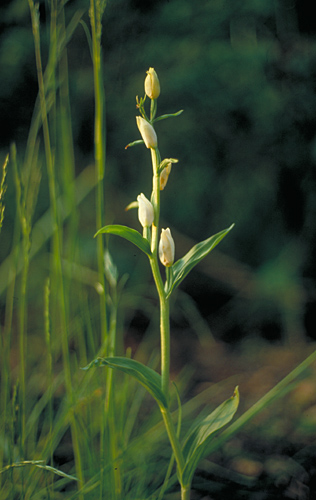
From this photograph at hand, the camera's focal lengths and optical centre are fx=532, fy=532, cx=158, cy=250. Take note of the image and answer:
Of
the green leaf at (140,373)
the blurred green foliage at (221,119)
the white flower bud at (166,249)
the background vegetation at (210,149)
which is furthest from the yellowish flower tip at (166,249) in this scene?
the blurred green foliage at (221,119)

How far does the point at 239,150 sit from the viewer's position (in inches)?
55.6

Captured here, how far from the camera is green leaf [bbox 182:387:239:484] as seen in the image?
55cm

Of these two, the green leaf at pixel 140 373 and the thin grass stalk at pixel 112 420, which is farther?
the thin grass stalk at pixel 112 420

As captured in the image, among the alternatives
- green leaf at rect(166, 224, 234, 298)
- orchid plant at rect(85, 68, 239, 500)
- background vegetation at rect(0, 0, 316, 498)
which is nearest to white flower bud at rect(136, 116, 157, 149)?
Answer: orchid plant at rect(85, 68, 239, 500)

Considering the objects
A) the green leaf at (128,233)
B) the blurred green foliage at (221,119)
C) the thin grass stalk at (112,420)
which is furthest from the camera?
the blurred green foliage at (221,119)

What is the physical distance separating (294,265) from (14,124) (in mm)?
816

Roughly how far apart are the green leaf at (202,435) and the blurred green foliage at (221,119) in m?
0.77

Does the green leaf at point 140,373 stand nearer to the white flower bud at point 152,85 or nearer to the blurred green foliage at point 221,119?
the white flower bud at point 152,85

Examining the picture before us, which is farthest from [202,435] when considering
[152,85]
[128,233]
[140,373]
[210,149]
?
[210,149]

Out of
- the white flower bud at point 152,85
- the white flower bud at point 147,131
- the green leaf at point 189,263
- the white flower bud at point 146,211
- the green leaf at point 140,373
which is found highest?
the white flower bud at point 152,85

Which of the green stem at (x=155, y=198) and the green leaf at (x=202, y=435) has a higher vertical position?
the green stem at (x=155, y=198)

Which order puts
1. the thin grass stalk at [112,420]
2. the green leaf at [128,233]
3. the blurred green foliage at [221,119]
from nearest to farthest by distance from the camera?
the green leaf at [128,233]
the thin grass stalk at [112,420]
the blurred green foliage at [221,119]

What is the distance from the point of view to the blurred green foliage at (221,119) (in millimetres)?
1283

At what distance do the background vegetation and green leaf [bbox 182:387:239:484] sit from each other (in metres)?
0.66
